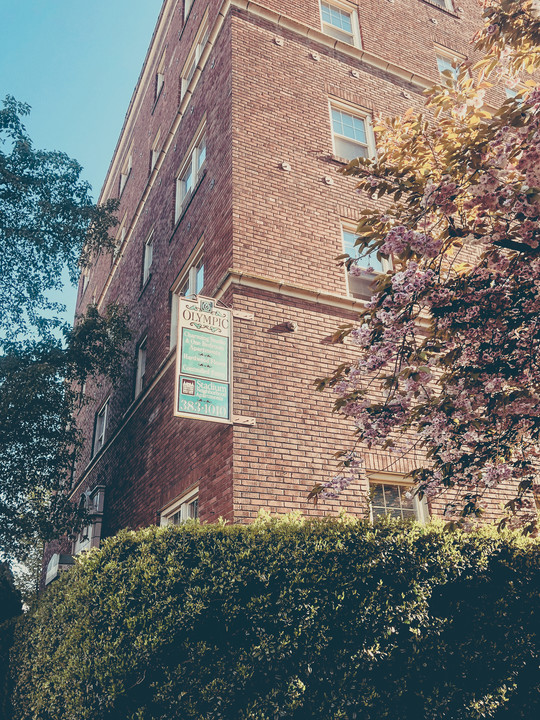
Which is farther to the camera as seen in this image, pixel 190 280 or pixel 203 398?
pixel 190 280

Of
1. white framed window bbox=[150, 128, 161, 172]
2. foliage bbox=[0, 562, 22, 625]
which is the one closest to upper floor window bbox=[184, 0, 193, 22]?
white framed window bbox=[150, 128, 161, 172]

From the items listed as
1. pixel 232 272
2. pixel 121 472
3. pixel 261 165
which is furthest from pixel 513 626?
pixel 121 472

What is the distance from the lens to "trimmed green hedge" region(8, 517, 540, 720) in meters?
4.85

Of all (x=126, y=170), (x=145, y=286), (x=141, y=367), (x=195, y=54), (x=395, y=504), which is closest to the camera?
(x=395, y=504)

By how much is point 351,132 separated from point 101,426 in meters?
11.6

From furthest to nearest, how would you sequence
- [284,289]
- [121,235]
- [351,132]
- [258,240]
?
[121,235]
[351,132]
[258,240]
[284,289]

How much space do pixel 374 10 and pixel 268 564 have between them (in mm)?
14642

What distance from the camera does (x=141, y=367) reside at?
1438 cm

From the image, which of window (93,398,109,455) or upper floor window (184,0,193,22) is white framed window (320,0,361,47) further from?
window (93,398,109,455)

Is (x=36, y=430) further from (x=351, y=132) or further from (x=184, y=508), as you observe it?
(x=351, y=132)

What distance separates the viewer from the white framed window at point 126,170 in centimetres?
2245

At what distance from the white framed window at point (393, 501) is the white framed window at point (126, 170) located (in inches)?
683

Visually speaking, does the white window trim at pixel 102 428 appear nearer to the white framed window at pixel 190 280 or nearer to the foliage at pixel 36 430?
the foliage at pixel 36 430

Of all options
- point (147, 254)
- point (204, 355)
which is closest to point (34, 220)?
point (147, 254)
